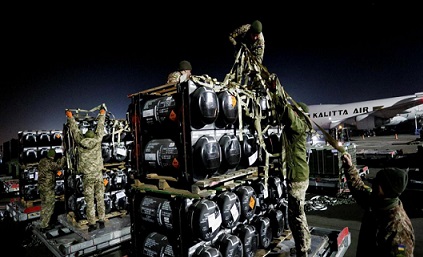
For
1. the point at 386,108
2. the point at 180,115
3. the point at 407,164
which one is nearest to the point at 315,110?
the point at 386,108

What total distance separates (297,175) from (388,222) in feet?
6.73

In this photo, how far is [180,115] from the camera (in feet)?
12.1

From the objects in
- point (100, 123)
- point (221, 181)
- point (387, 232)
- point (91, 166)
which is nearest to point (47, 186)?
point (91, 166)

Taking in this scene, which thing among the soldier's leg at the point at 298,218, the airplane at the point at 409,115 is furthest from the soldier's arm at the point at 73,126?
the airplane at the point at 409,115

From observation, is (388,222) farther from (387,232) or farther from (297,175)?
(297,175)

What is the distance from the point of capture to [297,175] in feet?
14.6

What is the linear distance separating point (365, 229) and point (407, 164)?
12.9m

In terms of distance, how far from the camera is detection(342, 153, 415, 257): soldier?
7.61 ft

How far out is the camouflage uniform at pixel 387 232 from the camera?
232cm

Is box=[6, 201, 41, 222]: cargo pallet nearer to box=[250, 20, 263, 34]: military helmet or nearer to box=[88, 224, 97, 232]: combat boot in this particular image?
box=[88, 224, 97, 232]: combat boot

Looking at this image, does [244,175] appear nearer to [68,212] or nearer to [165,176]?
[165,176]

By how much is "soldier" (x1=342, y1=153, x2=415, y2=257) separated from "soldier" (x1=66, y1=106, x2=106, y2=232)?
6253mm

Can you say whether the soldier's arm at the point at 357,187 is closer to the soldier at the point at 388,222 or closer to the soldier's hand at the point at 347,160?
the soldier's hand at the point at 347,160

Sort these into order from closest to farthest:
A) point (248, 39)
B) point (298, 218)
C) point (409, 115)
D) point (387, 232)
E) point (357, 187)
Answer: point (387, 232), point (357, 187), point (298, 218), point (248, 39), point (409, 115)
